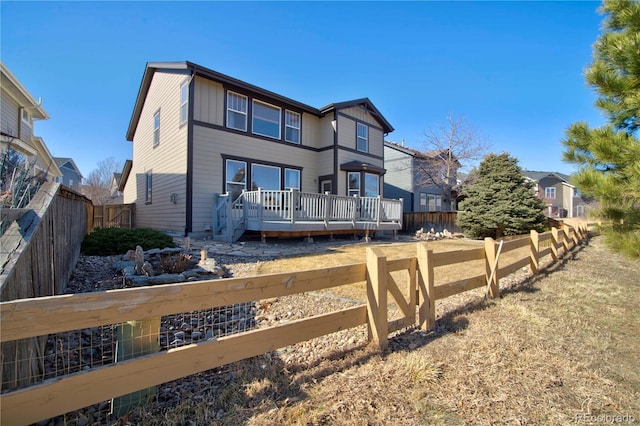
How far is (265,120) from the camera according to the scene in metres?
12.3

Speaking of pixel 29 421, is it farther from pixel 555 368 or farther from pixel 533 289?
pixel 533 289

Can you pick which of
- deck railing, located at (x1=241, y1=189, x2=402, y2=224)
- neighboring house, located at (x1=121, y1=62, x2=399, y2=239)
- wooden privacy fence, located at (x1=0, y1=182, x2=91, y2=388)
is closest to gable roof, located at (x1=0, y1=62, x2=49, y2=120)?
neighboring house, located at (x1=121, y1=62, x2=399, y2=239)

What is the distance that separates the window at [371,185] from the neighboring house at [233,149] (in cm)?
5

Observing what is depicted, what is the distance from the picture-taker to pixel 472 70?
12148mm

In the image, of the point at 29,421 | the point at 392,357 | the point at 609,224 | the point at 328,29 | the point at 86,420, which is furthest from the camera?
the point at 328,29

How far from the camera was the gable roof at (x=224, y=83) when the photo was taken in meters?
10.2

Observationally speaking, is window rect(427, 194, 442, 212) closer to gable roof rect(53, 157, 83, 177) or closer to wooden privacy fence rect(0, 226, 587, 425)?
wooden privacy fence rect(0, 226, 587, 425)

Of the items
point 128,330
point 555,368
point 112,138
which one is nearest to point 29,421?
point 128,330

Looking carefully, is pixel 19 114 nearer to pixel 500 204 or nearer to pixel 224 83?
pixel 224 83

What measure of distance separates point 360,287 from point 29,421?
4.39m

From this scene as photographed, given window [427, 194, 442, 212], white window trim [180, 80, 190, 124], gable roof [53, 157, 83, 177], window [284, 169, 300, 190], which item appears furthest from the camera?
gable roof [53, 157, 83, 177]

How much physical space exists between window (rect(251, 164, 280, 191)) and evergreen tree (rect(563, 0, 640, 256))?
32.2 feet

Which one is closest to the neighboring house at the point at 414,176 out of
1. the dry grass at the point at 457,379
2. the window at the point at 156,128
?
the window at the point at 156,128

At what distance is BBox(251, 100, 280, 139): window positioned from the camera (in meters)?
12.0
